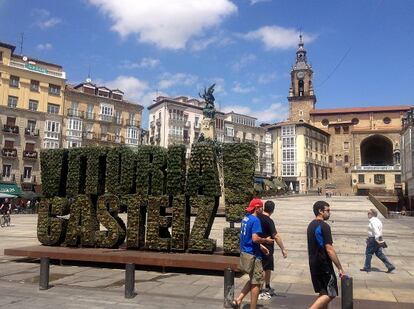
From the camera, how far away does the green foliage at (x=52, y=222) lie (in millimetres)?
13562

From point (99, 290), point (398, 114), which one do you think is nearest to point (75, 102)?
point (99, 290)

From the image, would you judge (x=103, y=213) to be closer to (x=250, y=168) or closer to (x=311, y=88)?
(x=250, y=168)

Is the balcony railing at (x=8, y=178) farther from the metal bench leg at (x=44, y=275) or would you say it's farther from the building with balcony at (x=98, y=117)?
the metal bench leg at (x=44, y=275)

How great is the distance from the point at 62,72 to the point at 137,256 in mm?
52009

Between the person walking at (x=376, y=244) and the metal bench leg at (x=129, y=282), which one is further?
the person walking at (x=376, y=244)

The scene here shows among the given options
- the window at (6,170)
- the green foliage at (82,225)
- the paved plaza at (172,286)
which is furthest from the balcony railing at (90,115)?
the green foliage at (82,225)

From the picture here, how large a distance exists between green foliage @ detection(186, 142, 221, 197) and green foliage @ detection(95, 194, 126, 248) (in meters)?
2.50

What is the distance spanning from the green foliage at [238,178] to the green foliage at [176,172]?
134cm

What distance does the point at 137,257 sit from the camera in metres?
11.4

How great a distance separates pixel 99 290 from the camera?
9.08m

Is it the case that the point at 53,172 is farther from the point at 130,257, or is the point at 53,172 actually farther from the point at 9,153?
the point at 9,153

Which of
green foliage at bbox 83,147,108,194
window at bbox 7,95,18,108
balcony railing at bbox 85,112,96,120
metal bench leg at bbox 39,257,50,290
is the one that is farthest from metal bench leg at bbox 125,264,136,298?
balcony railing at bbox 85,112,96,120

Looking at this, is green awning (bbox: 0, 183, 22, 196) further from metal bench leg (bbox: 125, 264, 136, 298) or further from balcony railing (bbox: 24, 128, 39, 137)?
metal bench leg (bbox: 125, 264, 136, 298)

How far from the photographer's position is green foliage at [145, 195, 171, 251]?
1243 cm
